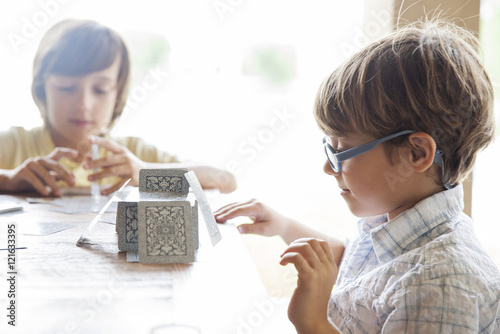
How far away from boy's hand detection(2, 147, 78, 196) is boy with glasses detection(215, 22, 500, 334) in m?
0.95

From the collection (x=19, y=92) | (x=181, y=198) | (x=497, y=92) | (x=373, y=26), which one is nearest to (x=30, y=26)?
(x=19, y=92)

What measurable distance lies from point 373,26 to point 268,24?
84 centimetres

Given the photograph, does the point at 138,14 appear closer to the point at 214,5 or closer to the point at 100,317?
the point at 214,5

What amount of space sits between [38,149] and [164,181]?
62.4 inches

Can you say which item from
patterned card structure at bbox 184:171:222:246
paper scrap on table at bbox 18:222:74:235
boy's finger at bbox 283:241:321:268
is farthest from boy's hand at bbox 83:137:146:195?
boy's finger at bbox 283:241:321:268

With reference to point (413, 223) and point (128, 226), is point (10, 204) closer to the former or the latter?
point (128, 226)

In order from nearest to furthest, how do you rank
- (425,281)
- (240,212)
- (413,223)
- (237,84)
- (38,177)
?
1. (425,281)
2. (413,223)
3. (240,212)
4. (38,177)
5. (237,84)

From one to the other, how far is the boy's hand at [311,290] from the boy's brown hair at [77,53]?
1.80 meters

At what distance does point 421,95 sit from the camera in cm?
96

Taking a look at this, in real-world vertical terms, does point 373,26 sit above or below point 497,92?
above

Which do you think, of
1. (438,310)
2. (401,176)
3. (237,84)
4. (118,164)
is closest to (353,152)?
(401,176)

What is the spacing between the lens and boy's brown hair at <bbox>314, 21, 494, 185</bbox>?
38.2 inches

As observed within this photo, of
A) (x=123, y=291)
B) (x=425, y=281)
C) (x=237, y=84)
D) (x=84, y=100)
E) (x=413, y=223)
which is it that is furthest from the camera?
(x=237, y=84)

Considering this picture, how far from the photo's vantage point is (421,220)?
962 mm
